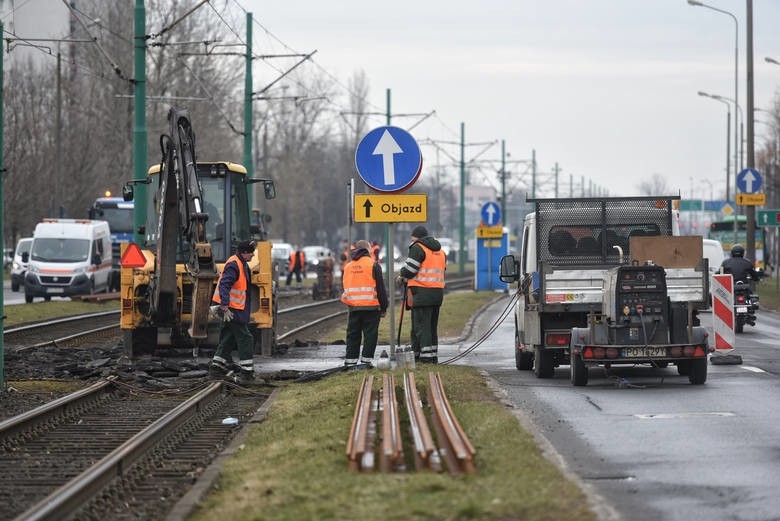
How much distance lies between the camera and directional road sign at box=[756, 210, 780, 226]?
41594 millimetres

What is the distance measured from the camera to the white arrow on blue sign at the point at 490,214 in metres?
41.4

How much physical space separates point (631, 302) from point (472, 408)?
365 centimetres

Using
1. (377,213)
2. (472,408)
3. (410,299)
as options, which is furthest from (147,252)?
(472,408)

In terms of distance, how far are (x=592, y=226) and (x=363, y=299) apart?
3.06 metres

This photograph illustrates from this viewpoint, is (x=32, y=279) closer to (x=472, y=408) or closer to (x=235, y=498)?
(x=472, y=408)

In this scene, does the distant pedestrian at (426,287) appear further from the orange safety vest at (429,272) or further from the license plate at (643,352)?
the license plate at (643,352)

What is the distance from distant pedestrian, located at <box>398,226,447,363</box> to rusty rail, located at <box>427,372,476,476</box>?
16.1ft

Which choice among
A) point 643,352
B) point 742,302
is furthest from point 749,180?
point 643,352

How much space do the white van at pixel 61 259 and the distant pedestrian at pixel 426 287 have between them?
Answer: 29.4 metres

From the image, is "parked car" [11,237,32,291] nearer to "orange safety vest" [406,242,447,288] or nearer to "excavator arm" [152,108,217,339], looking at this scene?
"excavator arm" [152,108,217,339]

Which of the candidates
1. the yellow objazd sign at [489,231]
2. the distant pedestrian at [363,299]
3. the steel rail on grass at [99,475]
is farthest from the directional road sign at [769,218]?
the steel rail on grass at [99,475]

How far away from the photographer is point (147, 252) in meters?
22.1

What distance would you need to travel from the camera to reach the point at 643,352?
1588cm

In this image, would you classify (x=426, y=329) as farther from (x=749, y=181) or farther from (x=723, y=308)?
(x=749, y=181)
